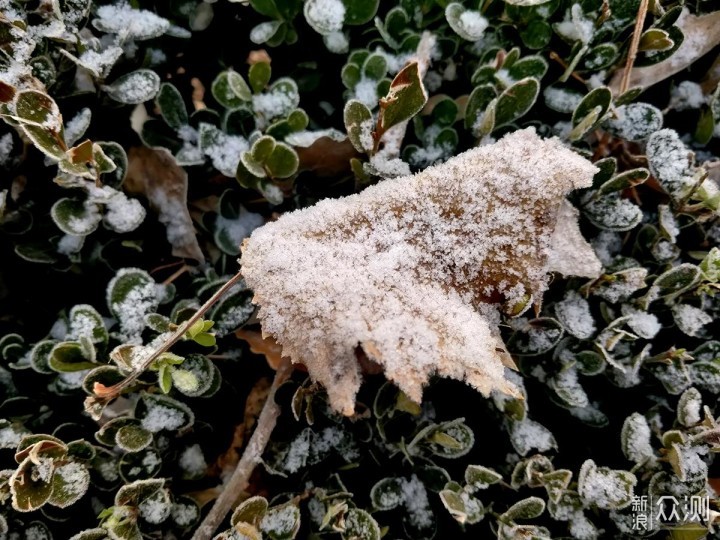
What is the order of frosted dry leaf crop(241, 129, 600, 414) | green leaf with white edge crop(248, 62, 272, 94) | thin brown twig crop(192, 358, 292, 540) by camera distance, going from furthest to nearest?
green leaf with white edge crop(248, 62, 272, 94) → thin brown twig crop(192, 358, 292, 540) → frosted dry leaf crop(241, 129, 600, 414)

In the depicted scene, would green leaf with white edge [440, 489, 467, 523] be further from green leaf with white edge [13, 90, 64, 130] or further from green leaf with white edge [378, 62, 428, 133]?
green leaf with white edge [13, 90, 64, 130]

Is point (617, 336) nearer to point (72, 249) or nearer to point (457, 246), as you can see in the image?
point (457, 246)

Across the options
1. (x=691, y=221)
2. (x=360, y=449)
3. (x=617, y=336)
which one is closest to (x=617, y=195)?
(x=691, y=221)

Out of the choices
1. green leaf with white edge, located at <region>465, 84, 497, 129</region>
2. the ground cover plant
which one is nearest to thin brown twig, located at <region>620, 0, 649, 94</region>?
the ground cover plant

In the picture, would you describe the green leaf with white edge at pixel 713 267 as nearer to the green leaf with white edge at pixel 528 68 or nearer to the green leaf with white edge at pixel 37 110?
the green leaf with white edge at pixel 528 68

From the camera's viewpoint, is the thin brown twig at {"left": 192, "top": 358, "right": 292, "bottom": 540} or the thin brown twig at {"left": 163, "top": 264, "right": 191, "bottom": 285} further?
the thin brown twig at {"left": 163, "top": 264, "right": 191, "bottom": 285}
